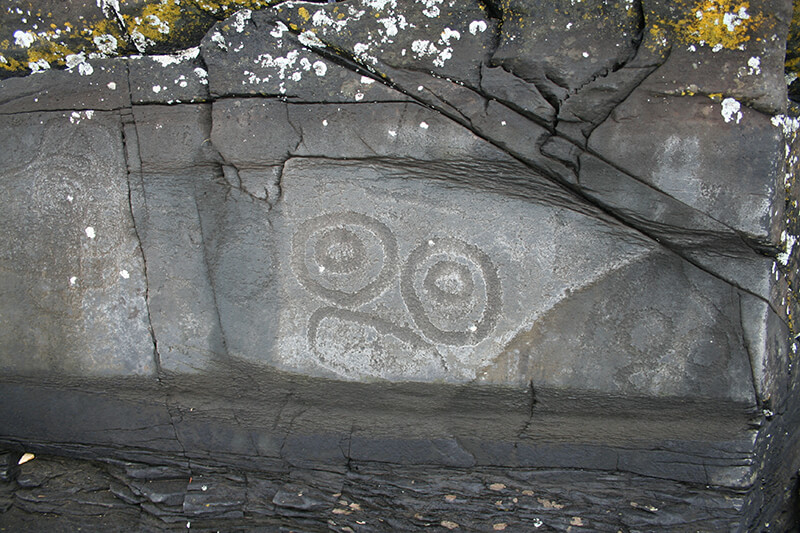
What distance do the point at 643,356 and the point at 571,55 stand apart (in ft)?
3.31

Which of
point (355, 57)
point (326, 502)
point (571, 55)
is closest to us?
point (571, 55)

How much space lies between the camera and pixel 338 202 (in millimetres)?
1950

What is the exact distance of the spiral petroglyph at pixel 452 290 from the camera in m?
1.91

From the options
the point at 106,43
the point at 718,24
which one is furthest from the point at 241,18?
the point at 718,24

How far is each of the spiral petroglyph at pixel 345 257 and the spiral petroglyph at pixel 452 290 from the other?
93 mm

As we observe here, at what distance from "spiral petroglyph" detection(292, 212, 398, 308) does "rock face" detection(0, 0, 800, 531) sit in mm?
11

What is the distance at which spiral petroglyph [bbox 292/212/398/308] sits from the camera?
194 centimetres

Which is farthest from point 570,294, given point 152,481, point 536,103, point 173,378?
point 152,481

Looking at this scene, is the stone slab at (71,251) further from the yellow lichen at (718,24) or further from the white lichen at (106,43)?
the yellow lichen at (718,24)

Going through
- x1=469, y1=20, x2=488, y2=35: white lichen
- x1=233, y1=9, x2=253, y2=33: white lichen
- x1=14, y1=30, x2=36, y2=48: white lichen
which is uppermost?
x1=469, y1=20, x2=488, y2=35: white lichen

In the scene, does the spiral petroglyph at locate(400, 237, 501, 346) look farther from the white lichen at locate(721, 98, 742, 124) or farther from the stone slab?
the stone slab

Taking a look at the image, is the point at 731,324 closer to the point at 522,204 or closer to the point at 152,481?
the point at 522,204

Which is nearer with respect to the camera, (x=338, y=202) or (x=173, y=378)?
(x=338, y=202)

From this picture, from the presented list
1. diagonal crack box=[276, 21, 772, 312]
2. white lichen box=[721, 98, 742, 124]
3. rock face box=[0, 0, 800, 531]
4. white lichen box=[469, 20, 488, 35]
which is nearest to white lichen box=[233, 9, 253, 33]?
rock face box=[0, 0, 800, 531]
